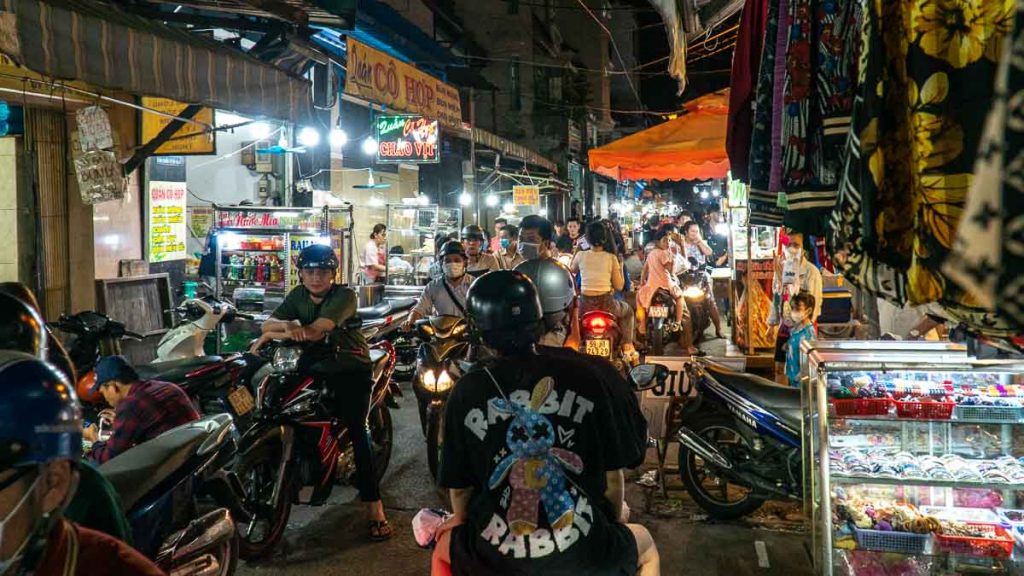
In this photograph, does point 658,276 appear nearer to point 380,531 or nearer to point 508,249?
point 508,249

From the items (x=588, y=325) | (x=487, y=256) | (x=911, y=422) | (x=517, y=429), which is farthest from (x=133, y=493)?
(x=487, y=256)

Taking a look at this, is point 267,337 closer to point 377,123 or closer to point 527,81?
point 377,123

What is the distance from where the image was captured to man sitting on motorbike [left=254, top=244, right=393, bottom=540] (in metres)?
5.96

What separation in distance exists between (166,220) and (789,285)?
8837 mm

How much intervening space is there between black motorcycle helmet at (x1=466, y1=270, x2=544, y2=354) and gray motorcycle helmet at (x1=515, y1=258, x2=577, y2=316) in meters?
2.08

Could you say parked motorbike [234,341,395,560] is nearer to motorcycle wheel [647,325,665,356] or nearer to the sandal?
the sandal

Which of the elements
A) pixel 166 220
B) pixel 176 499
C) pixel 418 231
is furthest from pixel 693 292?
pixel 176 499

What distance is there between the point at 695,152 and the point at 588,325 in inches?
117

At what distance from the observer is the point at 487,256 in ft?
36.3

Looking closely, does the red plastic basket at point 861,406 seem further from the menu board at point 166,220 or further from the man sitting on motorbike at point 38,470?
the menu board at point 166,220

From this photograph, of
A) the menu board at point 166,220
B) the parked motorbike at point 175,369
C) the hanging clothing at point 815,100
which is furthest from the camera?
the menu board at point 166,220

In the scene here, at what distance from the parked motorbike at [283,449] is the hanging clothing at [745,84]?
3569mm

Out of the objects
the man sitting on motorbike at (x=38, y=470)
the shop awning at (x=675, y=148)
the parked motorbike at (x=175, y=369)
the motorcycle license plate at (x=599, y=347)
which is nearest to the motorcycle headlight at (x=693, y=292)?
the shop awning at (x=675, y=148)

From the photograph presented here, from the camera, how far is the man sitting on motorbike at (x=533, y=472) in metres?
2.63
